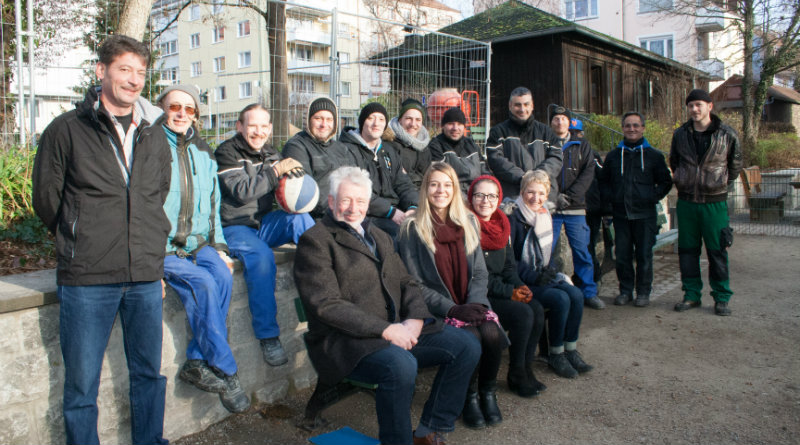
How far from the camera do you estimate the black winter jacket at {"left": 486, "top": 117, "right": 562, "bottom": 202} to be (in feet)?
19.6

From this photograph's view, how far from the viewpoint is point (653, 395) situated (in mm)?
4137

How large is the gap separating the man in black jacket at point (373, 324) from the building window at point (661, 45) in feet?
134

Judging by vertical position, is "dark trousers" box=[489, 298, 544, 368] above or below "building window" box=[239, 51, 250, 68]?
below

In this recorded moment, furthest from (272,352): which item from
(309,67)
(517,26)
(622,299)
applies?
(517,26)

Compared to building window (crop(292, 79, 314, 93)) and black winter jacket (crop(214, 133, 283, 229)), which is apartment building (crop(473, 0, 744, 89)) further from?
black winter jacket (crop(214, 133, 283, 229))

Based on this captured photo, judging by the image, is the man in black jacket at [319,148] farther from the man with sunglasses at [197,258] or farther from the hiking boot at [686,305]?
the hiking boot at [686,305]

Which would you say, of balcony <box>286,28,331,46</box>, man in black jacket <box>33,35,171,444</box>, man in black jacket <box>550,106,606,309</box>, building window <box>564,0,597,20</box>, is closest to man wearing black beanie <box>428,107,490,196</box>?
man in black jacket <box>550,106,606,309</box>

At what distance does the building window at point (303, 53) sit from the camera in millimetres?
7309

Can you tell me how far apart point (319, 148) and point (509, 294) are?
5.92 ft

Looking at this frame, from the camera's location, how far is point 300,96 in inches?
285

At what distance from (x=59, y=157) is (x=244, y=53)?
28.2m

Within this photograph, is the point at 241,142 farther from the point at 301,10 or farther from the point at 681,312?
the point at 681,312

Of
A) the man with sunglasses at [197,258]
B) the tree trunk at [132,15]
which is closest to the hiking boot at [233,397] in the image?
the man with sunglasses at [197,258]

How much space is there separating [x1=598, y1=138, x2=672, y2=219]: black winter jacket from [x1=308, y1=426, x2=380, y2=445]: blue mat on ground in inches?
168
